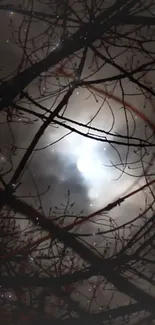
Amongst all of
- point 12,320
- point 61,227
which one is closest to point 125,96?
point 61,227

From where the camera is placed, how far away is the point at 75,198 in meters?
0.83

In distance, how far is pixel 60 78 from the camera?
2.56ft

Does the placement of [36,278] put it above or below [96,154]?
below

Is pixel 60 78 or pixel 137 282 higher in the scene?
pixel 60 78

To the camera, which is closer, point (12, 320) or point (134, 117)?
point (12, 320)

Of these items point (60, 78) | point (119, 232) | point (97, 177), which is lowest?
point (119, 232)

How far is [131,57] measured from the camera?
2.60ft

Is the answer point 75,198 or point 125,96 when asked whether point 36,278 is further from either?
point 125,96

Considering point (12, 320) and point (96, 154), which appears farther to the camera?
point (96, 154)

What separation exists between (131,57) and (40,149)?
0.76 ft

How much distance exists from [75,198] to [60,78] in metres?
0.22

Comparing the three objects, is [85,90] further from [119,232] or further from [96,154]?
[119,232]

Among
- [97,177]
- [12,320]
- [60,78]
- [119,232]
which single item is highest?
[60,78]

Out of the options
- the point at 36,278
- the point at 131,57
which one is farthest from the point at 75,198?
the point at 131,57
